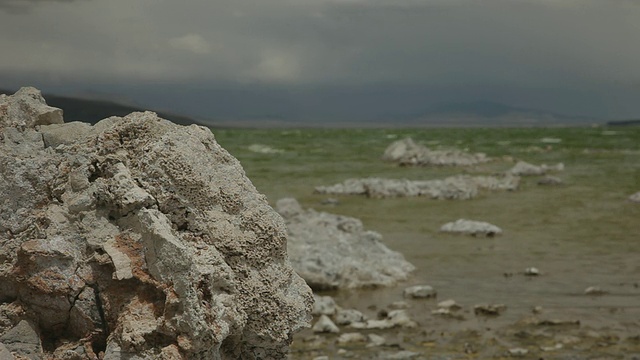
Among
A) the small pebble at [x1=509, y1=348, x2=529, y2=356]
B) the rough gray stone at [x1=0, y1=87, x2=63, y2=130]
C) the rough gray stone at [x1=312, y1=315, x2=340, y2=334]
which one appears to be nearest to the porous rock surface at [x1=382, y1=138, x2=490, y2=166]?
the rough gray stone at [x1=312, y1=315, x2=340, y2=334]

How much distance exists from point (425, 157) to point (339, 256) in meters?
35.9

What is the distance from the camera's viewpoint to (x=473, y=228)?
74.1 ft

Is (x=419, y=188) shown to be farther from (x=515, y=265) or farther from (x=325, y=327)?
(x=325, y=327)

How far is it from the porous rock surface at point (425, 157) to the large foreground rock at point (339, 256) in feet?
105

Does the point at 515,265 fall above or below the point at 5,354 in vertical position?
below

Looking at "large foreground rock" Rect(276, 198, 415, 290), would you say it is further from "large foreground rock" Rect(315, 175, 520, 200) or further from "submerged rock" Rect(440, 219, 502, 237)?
"large foreground rock" Rect(315, 175, 520, 200)

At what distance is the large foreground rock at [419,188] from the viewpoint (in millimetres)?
31922

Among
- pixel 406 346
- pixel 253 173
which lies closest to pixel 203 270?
pixel 406 346

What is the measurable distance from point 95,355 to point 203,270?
0.99m

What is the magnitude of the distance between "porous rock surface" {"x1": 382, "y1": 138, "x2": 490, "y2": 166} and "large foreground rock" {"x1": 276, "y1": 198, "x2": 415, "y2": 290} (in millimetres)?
32102

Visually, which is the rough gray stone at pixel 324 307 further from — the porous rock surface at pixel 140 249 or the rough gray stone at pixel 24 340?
the rough gray stone at pixel 24 340

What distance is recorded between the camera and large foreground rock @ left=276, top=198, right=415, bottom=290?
1578 centimetres

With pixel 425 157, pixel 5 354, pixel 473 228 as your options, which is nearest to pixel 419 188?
pixel 473 228

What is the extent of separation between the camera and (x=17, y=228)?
542 centimetres
